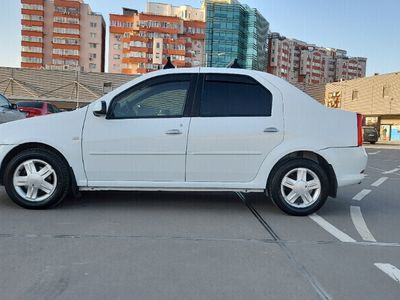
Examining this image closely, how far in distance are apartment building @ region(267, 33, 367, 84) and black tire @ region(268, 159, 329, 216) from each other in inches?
5014

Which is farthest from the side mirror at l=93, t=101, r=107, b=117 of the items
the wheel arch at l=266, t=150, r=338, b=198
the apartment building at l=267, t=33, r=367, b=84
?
the apartment building at l=267, t=33, r=367, b=84

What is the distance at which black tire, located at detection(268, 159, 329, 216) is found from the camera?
5.36 metres

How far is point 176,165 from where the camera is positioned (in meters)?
5.27

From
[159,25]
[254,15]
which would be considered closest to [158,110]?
[254,15]

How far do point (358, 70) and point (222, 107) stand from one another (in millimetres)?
166164

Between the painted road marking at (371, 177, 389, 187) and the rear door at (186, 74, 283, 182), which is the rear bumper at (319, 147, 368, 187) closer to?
the rear door at (186, 74, 283, 182)

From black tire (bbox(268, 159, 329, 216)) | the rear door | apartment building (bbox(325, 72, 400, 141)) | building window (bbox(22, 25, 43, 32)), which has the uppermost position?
building window (bbox(22, 25, 43, 32))

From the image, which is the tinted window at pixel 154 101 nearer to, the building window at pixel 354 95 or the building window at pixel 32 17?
the building window at pixel 354 95

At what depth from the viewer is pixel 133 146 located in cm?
523

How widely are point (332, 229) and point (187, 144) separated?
2.03 m

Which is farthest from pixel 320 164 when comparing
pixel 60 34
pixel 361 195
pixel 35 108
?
pixel 60 34

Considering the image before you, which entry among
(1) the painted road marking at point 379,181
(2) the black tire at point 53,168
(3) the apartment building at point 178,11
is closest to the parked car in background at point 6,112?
(2) the black tire at point 53,168

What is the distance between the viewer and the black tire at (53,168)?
5203 millimetres

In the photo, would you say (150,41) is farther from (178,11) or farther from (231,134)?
(231,134)
